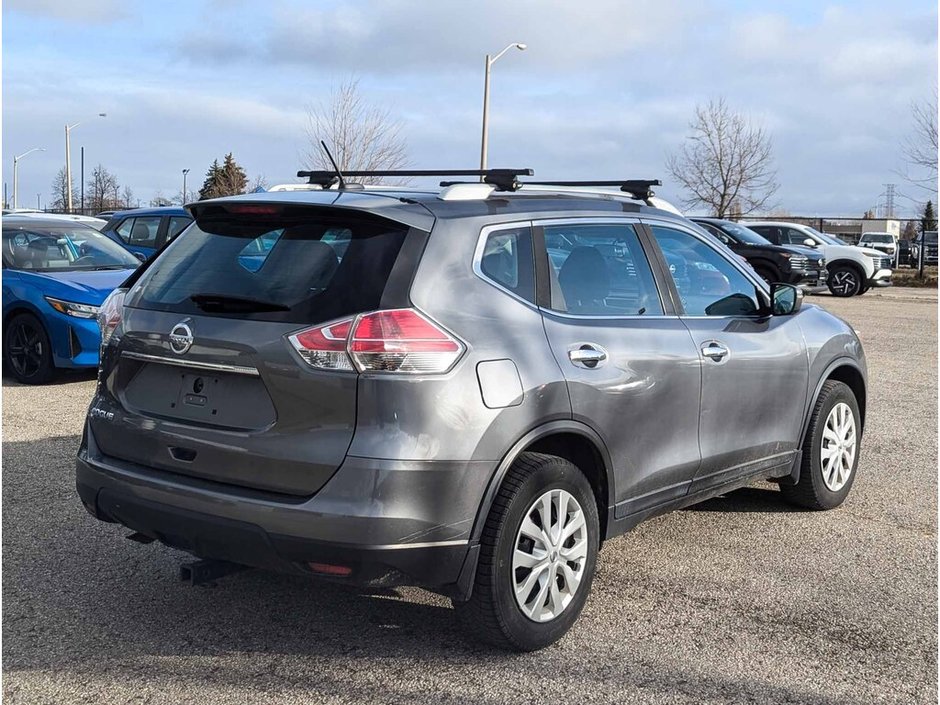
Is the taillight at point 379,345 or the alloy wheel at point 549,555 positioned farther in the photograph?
the alloy wheel at point 549,555

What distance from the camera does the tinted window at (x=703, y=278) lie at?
5047mm

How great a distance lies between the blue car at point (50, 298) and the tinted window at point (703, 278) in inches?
249

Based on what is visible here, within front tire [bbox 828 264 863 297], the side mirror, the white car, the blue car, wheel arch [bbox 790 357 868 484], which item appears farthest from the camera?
front tire [bbox 828 264 863 297]

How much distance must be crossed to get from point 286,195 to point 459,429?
4.14ft

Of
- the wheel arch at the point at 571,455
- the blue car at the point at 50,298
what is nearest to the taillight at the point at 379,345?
the wheel arch at the point at 571,455

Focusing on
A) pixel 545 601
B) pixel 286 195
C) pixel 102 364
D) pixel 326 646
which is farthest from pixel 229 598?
pixel 286 195

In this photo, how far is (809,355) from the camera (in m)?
5.77

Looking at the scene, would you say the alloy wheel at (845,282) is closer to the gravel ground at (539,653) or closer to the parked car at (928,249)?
the parked car at (928,249)

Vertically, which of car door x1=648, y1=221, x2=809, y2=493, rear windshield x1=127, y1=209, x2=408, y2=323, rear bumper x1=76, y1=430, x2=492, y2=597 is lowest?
rear bumper x1=76, y1=430, x2=492, y2=597

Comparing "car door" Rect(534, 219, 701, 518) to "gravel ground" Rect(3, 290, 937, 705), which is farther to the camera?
"car door" Rect(534, 219, 701, 518)

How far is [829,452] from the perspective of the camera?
6062 millimetres

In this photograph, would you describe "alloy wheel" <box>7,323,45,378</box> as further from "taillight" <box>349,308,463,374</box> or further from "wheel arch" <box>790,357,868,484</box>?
"taillight" <box>349,308,463,374</box>

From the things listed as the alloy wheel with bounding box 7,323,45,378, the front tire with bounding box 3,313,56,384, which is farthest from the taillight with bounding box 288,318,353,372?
the alloy wheel with bounding box 7,323,45,378

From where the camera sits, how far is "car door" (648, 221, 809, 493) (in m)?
5.00
